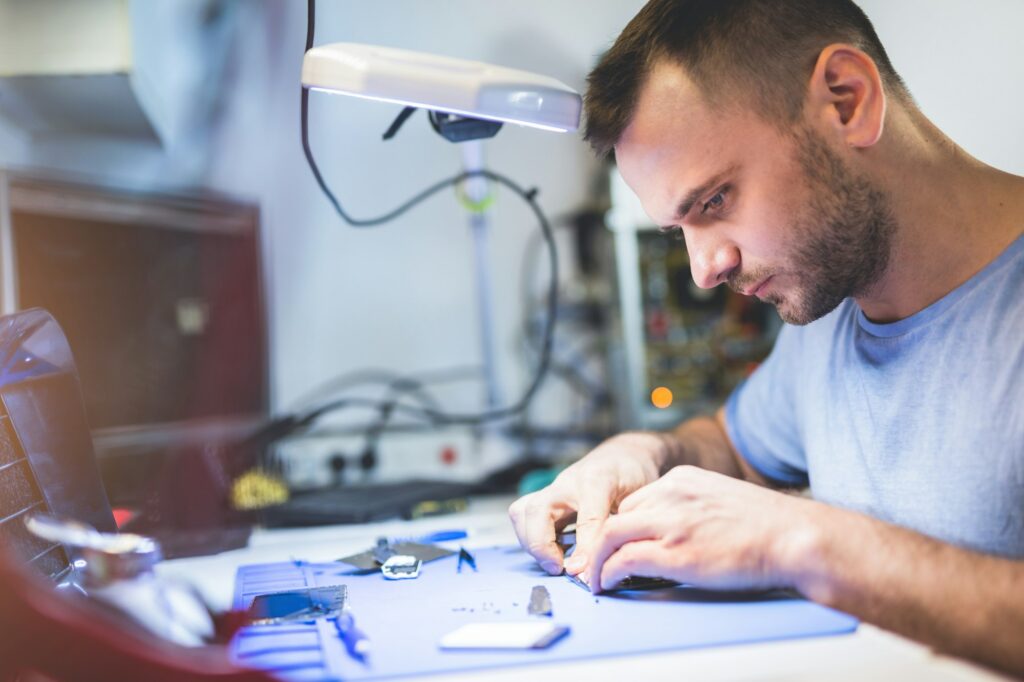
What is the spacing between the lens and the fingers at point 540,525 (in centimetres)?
76

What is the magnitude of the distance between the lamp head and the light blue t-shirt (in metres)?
0.48

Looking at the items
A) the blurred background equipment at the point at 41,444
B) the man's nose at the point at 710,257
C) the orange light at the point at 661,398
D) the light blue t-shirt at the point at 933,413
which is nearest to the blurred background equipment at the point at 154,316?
the blurred background equipment at the point at 41,444

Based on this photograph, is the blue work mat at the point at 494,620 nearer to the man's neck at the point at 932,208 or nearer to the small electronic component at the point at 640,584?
the small electronic component at the point at 640,584

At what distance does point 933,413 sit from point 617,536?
14.5 inches

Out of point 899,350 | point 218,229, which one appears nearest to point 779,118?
point 899,350

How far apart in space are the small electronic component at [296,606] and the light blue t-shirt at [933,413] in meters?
0.55

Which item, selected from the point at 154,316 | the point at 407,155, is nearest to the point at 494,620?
the point at 154,316

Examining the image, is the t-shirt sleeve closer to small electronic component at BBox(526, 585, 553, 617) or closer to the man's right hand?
the man's right hand

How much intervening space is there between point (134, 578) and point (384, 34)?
634 millimetres

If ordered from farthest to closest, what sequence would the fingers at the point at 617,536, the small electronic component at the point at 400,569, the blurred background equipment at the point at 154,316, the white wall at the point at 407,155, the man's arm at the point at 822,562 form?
the blurred background equipment at the point at 154,316
the white wall at the point at 407,155
the small electronic component at the point at 400,569
the fingers at the point at 617,536
the man's arm at the point at 822,562

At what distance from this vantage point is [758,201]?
802 mm

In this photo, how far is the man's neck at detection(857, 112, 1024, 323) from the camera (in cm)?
81

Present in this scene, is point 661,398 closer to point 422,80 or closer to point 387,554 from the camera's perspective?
point 387,554

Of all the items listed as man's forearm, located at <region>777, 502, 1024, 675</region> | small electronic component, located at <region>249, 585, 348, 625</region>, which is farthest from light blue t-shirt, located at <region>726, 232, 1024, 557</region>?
small electronic component, located at <region>249, 585, 348, 625</region>
